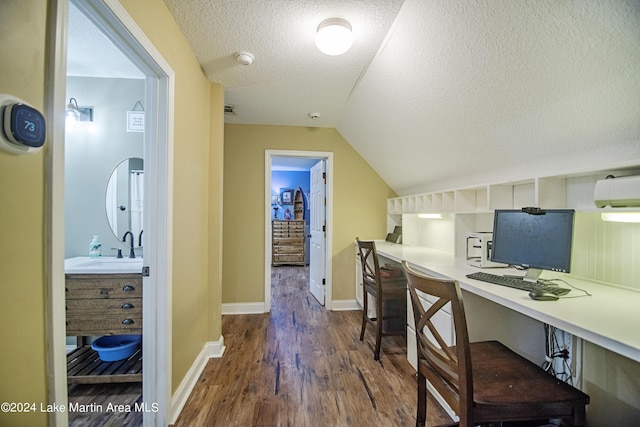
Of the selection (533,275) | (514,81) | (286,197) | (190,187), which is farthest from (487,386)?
(286,197)

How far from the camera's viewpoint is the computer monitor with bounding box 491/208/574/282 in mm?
1329

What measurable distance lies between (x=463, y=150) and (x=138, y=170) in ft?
9.26

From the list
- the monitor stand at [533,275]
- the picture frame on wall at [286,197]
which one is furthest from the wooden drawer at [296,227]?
the monitor stand at [533,275]

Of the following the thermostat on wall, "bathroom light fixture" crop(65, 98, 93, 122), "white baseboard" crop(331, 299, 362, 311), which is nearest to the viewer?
the thermostat on wall

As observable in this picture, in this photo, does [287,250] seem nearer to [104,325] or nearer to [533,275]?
[104,325]

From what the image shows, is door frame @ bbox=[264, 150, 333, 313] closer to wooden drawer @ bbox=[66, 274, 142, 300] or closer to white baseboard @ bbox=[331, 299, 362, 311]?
white baseboard @ bbox=[331, 299, 362, 311]

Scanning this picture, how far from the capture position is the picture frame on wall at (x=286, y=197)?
6.82 m

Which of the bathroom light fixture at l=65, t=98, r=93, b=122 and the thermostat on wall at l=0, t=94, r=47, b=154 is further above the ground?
the bathroom light fixture at l=65, t=98, r=93, b=122

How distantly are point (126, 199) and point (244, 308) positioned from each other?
186cm

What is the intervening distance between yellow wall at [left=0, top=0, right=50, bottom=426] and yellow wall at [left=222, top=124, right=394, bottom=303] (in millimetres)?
2634

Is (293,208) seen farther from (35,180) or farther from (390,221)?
(35,180)

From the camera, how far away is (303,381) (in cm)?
193

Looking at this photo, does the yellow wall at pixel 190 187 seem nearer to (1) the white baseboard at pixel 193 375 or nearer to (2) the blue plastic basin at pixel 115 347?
(1) the white baseboard at pixel 193 375

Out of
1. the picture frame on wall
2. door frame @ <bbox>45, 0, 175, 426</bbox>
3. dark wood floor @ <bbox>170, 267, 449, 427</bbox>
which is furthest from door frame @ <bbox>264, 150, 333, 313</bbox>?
the picture frame on wall
